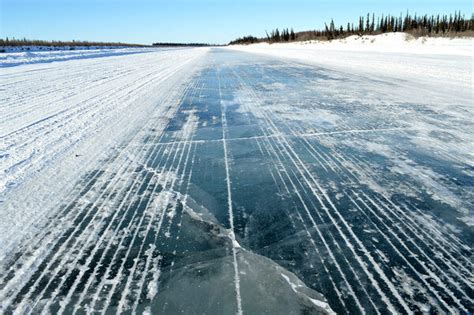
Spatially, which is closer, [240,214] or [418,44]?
[240,214]

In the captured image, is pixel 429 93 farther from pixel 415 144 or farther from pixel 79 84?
pixel 79 84

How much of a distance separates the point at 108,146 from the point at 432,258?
15.0ft

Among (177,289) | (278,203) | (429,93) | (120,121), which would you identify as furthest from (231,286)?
(429,93)

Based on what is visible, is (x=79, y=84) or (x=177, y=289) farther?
(x=79, y=84)

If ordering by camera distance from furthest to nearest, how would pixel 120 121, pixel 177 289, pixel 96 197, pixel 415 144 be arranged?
pixel 120 121
pixel 415 144
pixel 96 197
pixel 177 289

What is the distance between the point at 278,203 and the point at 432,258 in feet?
4.64

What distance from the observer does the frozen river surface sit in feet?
7.70

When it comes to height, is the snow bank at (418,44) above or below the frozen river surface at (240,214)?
above

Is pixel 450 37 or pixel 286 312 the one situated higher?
pixel 450 37

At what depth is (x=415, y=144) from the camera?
17.0 ft

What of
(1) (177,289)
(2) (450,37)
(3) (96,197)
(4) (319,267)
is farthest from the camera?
(2) (450,37)

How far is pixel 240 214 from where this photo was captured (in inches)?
132

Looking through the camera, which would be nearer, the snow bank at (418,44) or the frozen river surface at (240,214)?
the frozen river surface at (240,214)

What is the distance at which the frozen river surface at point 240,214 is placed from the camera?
2348 mm
